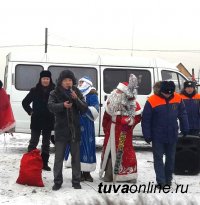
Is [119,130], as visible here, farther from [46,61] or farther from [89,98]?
[46,61]

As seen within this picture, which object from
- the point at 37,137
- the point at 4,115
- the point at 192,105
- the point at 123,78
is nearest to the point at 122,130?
the point at 37,137

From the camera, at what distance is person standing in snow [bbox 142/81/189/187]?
21.0 ft

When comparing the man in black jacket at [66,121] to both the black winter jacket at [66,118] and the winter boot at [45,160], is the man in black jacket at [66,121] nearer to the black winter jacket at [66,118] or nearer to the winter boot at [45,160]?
the black winter jacket at [66,118]

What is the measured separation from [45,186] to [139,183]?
151 centimetres

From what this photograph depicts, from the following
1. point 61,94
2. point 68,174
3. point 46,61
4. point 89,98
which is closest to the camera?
point 61,94

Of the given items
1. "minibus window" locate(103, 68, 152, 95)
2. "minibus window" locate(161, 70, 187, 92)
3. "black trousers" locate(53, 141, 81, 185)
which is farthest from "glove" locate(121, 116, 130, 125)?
"minibus window" locate(161, 70, 187, 92)

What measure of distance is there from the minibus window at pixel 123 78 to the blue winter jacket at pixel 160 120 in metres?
4.01

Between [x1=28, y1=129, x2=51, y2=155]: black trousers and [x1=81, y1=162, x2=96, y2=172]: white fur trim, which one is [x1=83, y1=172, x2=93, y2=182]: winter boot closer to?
[x1=81, y1=162, x2=96, y2=172]: white fur trim

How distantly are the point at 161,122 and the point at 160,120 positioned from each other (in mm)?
33

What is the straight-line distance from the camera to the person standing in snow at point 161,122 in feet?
21.0

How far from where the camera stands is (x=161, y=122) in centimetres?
641

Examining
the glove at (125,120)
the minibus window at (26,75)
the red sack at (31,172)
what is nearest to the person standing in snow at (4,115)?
the red sack at (31,172)

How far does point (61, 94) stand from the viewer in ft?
20.4

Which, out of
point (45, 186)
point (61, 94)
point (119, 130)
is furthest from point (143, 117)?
point (45, 186)
